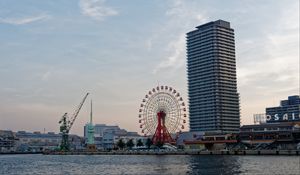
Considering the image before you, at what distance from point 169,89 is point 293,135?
55.2 meters

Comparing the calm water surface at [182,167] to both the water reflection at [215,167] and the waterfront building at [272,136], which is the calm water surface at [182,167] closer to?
the water reflection at [215,167]

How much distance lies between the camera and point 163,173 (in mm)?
77250

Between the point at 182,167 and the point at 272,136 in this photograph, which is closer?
the point at 182,167

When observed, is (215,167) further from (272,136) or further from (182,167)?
(272,136)

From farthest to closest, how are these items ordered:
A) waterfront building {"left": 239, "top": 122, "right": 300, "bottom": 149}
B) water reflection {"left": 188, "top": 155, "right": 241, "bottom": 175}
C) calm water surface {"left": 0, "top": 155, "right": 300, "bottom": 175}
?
waterfront building {"left": 239, "top": 122, "right": 300, "bottom": 149} < calm water surface {"left": 0, "top": 155, "right": 300, "bottom": 175} < water reflection {"left": 188, "top": 155, "right": 241, "bottom": 175}

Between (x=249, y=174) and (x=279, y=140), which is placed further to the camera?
(x=279, y=140)

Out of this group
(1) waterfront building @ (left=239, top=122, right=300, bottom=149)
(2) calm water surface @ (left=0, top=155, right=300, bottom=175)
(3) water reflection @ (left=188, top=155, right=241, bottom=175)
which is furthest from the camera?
(1) waterfront building @ (left=239, top=122, right=300, bottom=149)

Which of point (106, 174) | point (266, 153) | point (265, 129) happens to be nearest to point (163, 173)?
point (106, 174)

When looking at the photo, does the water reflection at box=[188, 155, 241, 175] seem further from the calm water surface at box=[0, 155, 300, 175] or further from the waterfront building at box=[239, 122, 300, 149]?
the waterfront building at box=[239, 122, 300, 149]

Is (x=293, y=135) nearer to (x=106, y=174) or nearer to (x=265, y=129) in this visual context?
(x=265, y=129)

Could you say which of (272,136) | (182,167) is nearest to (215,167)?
(182,167)

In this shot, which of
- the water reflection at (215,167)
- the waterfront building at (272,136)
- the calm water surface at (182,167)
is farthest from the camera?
the waterfront building at (272,136)

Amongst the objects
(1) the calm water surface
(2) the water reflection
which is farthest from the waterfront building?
(2) the water reflection

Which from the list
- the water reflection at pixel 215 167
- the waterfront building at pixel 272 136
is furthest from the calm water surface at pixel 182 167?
the waterfront building at pixel 272 136
